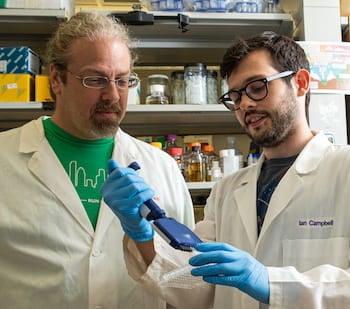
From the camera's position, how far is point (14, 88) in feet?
5.60

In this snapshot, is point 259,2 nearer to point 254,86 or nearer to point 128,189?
point 254,86

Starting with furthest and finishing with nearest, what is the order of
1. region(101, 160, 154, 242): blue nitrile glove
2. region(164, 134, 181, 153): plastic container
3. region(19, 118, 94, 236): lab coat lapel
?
region(164, 134, 181, 153): plastic container, region(19, 118, 94, 236): lab coat lapel, region(101, 160, 154, 242): blue nitrile glove

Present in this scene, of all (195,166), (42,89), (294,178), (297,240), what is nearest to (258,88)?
(294,178)

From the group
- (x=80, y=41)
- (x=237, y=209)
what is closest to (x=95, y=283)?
(x=237, y=209)

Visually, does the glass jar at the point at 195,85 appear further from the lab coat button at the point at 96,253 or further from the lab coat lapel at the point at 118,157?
the lab coat button at the point at 96,253

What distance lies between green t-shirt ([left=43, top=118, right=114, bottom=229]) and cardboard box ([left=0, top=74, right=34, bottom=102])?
→ 17.6 inches

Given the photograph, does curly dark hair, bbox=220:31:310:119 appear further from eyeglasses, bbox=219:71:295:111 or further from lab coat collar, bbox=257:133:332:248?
lab coat collar, bbox=257:133:332:248

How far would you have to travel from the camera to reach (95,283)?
3.84 ft

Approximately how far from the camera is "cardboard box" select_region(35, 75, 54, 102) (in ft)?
5.64

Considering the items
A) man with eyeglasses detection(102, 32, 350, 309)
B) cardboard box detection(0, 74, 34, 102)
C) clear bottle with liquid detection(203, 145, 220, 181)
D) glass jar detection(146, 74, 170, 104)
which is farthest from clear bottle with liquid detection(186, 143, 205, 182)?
cardboard box detection(0, 74, 34, 102)

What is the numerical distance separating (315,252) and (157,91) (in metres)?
1.03

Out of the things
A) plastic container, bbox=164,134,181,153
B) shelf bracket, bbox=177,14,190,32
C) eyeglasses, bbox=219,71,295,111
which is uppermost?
shelf bracket, bbox=177,14,190,32

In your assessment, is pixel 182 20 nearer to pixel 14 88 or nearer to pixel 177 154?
pixel 177 154

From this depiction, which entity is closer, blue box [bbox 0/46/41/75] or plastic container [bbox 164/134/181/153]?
blue box [bbox 0/46/41/75]
